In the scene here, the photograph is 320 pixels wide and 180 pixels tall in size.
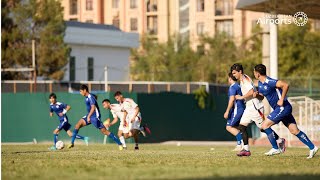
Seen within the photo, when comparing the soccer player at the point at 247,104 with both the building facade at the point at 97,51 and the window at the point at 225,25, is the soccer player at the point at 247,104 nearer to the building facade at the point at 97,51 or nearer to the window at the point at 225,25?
the building facade at the point at 97,51

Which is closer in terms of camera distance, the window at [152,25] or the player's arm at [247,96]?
the player's arm at [247,96]

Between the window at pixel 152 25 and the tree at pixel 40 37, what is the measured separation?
114ft

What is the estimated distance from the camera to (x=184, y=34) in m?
86.5

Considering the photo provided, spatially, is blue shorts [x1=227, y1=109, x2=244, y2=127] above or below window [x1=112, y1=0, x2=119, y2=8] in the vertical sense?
below

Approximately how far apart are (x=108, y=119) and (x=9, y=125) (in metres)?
5.82

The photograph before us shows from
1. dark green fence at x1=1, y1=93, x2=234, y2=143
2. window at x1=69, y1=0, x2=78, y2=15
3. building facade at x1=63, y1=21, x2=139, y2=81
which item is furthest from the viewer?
window at x1=69, y1=0, x2=78, y2=15

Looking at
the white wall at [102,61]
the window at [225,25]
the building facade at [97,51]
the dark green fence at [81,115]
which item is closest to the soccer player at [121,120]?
the dark green fence at [81,115]

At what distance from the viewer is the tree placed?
50.8m

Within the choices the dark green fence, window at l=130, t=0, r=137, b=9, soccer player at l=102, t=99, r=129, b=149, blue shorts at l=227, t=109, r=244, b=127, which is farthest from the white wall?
blue shorts at l=227, t=109, r=244, b=127

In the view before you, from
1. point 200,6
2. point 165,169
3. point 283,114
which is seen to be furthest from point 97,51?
point 165,169

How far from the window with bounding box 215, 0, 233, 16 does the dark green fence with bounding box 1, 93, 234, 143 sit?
4222 centimetres

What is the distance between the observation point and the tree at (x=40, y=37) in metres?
50.8

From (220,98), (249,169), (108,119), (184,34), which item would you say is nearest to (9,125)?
(108,119)

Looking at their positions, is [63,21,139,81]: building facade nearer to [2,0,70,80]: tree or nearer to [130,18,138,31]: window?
[2,0,70,80]: tree
